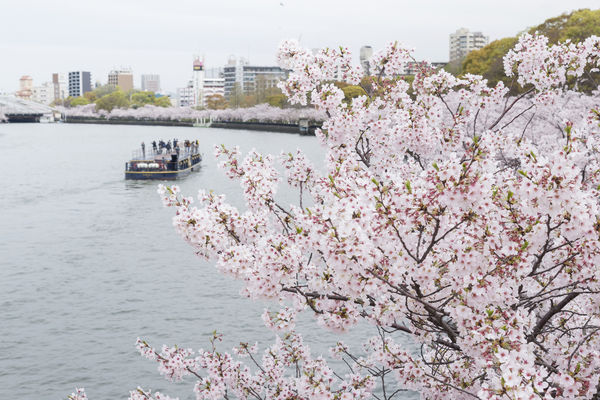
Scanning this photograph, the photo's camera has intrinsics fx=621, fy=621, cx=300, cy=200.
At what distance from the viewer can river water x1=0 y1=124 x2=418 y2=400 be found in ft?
56.1

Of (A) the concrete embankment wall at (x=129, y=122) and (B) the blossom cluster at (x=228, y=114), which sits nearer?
(B) the blossom cluster at (x=228, y=114)

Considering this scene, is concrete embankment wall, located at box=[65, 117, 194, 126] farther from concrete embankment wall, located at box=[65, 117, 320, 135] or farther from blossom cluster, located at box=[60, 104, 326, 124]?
blossom cluster, located at box=[60, 104, 326, 124]

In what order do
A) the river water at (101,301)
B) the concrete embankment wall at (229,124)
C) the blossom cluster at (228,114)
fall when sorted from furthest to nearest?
1. the blossom cluster at (228,114)
2. the concrete embankment wall at (229,124)
3. the river water at (101,301)

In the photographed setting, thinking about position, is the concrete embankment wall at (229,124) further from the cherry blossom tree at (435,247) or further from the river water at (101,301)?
the cherry blossom tree at (435,247)

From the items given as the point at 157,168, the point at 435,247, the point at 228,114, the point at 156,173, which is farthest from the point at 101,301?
the point at 228,114

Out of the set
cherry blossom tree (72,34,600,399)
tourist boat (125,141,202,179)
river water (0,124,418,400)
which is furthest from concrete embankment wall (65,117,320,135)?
cherry blossom tree (72,34,600,399)

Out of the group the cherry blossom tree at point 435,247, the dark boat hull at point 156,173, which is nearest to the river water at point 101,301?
the cherry blossom tree at point 435,247

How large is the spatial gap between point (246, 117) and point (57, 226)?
12210cm

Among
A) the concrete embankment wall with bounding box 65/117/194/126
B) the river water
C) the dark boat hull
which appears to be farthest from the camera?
the concrete embankment wall with bounding box 65/117/194/126

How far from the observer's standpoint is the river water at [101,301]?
17109 mm

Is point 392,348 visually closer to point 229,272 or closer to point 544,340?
point 544,340

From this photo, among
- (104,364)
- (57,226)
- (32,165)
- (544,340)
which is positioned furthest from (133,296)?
(32,165)

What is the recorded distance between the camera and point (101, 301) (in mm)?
22531

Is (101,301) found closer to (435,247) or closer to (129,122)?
(435,247)
